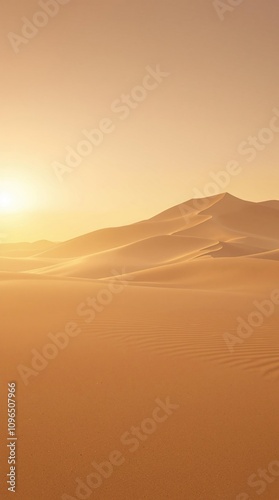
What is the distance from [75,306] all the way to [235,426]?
813cm

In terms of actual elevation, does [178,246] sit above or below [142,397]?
above

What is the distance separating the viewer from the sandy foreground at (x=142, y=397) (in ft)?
11.4

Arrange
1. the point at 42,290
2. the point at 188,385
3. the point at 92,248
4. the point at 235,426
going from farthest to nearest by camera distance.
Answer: the point at 92,248 → the point at 42,290 → the point at 188,385 → the point at 235,426

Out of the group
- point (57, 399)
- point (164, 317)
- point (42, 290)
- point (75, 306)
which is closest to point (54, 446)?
A: point (57, 399)

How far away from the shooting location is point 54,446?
390cm

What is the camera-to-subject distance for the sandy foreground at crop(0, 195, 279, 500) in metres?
3.48

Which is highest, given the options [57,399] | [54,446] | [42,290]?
[42,290]

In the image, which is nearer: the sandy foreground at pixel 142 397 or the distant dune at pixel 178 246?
the sandy foreground at pixel 142 397

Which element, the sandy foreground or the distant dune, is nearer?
the sandy foreground

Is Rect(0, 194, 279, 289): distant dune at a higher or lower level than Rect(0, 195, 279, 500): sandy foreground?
higher

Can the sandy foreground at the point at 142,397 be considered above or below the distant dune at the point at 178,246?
below

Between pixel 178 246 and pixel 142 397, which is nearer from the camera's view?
pixel 142 397

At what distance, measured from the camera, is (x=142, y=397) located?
5.11 metres

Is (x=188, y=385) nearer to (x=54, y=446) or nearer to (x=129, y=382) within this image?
(x=129, y=382)
